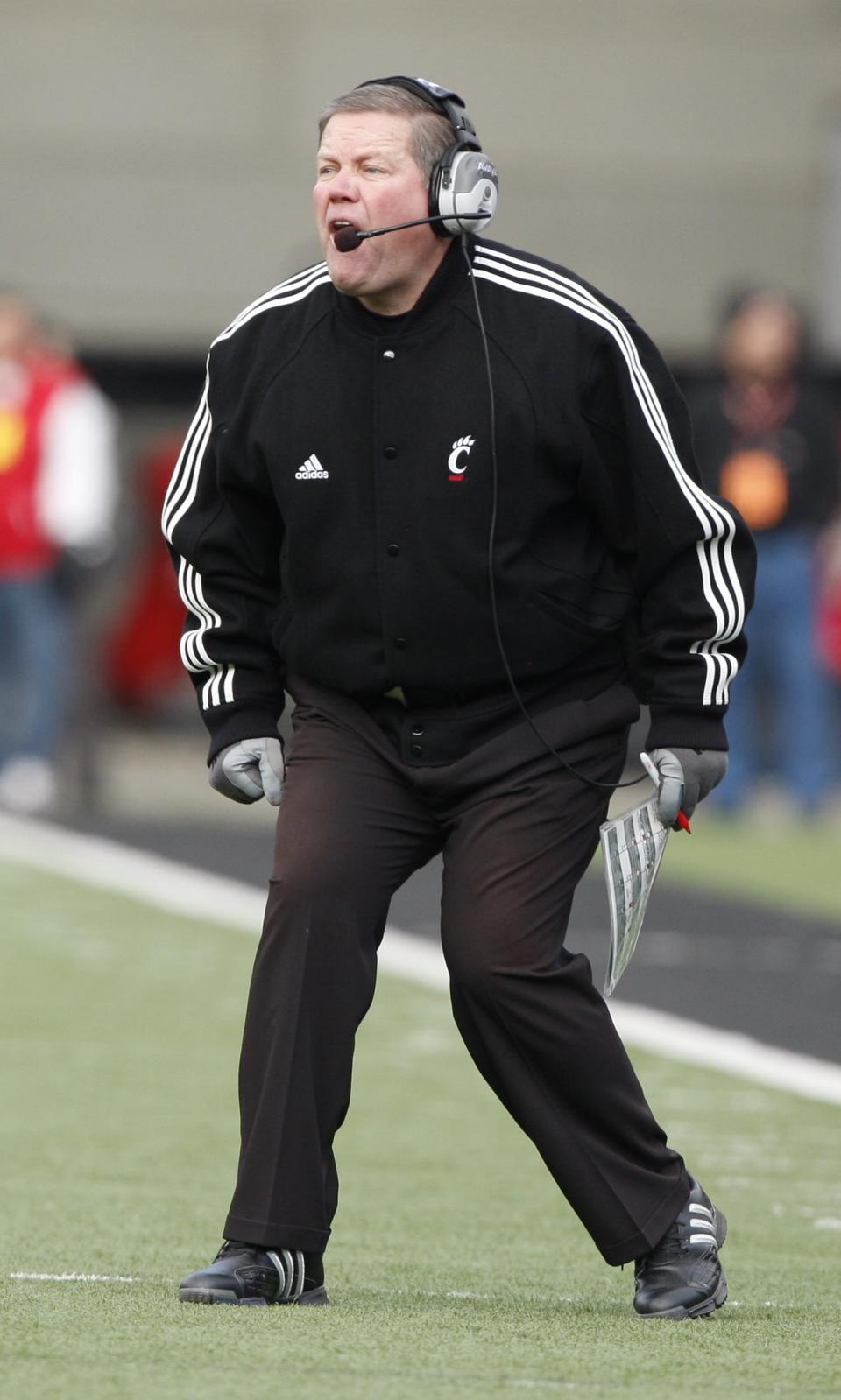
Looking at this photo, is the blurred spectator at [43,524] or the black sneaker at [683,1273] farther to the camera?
the blurred spectator at [43,524]

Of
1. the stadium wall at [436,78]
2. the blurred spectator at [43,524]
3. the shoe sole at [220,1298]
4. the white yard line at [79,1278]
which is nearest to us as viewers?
the shoe sole at [220,1298]

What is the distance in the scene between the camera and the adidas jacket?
15.6 ft

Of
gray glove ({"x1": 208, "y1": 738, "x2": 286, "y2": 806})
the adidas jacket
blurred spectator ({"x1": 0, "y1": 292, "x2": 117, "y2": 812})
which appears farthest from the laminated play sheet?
blurred spectator ({"x1": 0, "y1": 292, "x2": 117, "y2": 812})

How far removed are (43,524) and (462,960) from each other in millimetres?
8710

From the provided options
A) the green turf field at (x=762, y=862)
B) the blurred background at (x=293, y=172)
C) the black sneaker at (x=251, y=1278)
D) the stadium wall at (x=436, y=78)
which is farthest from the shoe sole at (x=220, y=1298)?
the stadium wall at (x=436, y=78)

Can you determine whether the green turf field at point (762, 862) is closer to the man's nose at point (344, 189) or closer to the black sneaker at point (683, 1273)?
the black sneaker at point (683, 1273)

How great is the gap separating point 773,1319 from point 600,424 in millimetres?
1463

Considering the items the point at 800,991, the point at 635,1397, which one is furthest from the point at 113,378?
the point at 635,1397

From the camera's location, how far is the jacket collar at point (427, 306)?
15.8 ft

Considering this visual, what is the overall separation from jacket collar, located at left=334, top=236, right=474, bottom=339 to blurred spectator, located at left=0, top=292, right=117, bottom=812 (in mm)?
8422

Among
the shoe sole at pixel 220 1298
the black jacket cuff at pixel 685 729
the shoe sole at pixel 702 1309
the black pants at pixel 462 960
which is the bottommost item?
the shoe sole at pixel 220 1298

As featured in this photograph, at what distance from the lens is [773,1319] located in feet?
15.6

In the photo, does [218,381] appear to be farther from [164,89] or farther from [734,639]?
[164,89]

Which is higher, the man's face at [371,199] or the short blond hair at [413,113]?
the short blond hair at [413,113]
